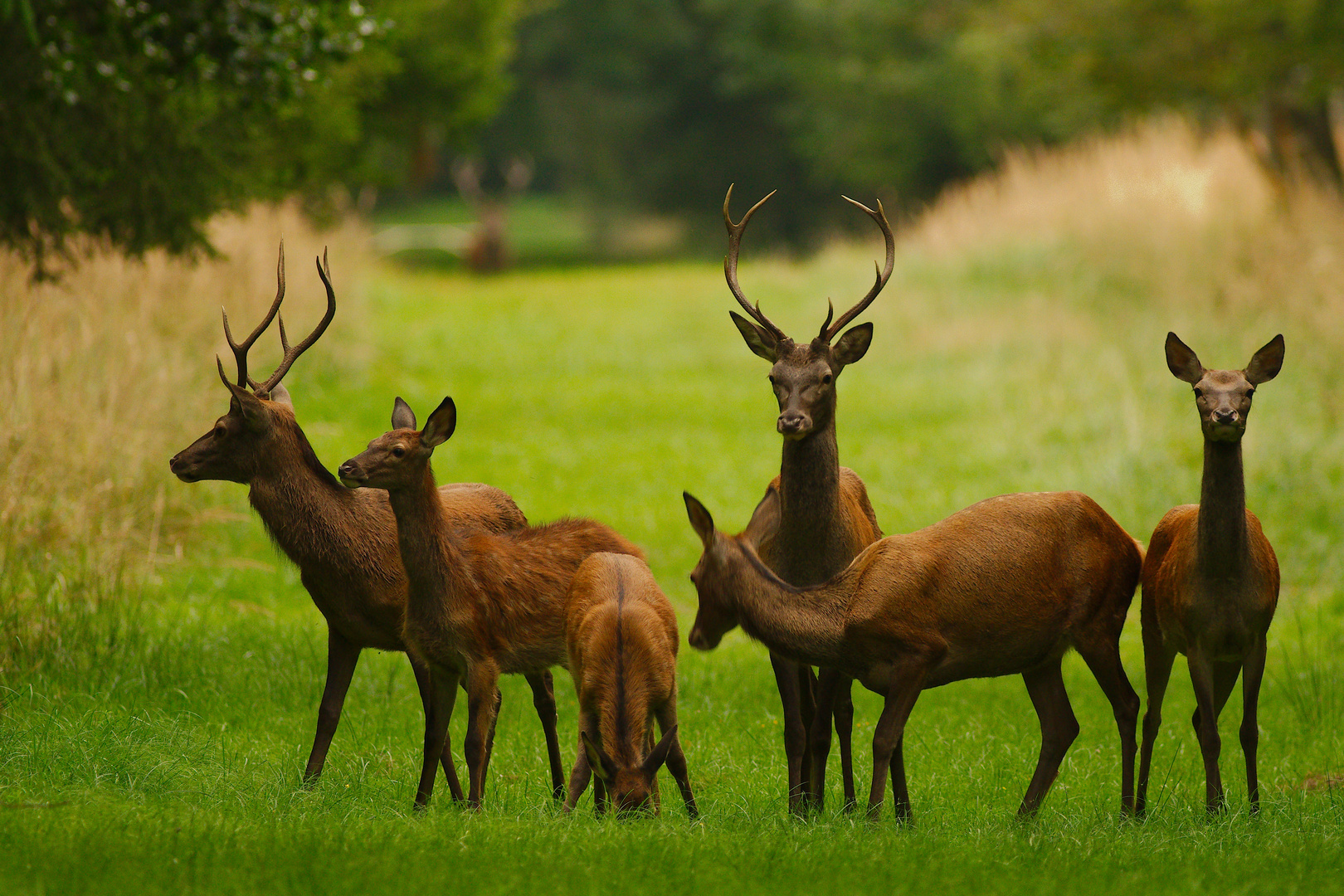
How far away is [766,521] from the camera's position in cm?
658

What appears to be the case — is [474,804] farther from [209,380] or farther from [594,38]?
[594,38]

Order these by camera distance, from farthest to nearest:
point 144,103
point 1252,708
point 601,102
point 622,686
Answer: point 601,102 → point 144,103 → point 1252,708 → point 622,686

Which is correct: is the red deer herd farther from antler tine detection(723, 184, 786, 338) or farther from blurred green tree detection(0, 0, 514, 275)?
blurred green tree detection(0, 0, 514, 275)

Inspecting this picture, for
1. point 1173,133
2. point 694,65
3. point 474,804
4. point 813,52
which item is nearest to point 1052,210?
point 1173,133

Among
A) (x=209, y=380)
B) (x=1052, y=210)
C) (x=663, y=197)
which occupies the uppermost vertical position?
(x=663, y=197)

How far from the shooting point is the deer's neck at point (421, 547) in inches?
246

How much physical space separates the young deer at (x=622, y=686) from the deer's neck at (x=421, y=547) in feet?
1.88

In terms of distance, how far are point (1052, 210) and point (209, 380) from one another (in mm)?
13420

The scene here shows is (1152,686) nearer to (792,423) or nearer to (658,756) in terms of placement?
(792,423)

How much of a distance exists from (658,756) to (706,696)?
10.2 feet

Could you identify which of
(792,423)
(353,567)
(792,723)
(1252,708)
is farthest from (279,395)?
(1252,708)

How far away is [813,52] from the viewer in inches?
1826

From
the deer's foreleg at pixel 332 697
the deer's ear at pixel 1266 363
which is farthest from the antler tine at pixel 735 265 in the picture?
the deer's foreleg at pixel 332 697

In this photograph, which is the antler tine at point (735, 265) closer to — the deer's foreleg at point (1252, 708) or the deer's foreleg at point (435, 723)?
the deer's foreleg at point (435, 723)
